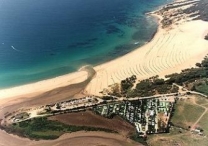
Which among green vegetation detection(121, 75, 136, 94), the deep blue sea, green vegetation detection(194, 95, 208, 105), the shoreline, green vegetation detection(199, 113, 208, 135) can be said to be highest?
the deep blue sea

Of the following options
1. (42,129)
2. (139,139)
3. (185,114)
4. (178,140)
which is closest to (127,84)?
(185,114)

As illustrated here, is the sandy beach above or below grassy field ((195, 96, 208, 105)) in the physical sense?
above

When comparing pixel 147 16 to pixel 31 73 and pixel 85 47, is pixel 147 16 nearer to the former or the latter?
pixel 85 47

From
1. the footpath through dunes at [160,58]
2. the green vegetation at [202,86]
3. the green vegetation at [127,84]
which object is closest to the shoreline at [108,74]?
the footpath through dunes at [160,58]

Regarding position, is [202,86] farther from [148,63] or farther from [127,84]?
[148,63]

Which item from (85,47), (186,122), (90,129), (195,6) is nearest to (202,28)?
(195,6)

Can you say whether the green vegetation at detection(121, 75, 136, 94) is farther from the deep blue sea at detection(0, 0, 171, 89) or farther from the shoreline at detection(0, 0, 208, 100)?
the deep blue sea at detection(0, 0, 171, 89)

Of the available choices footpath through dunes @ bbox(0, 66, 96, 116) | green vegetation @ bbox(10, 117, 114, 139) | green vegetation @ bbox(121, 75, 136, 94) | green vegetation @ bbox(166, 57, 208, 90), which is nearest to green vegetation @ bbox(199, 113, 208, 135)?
green vegetation @ bbox(166, 57, 208, 90)
